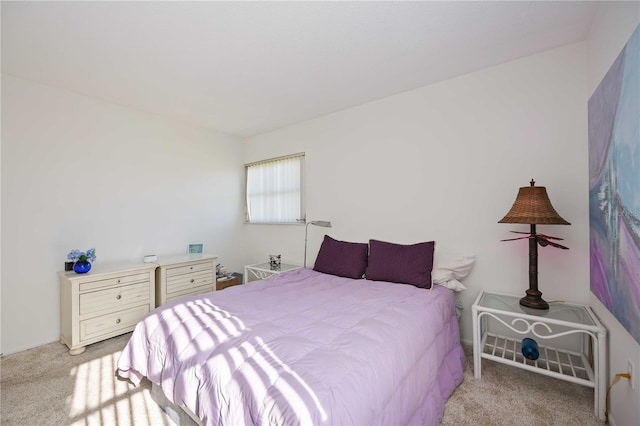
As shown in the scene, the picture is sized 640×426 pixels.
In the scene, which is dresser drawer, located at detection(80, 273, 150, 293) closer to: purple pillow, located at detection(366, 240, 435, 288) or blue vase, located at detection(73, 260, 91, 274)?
blue vase, located at detection(73, 260, 91, 274)

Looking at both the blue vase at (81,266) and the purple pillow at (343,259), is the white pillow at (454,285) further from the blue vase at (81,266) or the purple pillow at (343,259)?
the blue vase at (81,266)

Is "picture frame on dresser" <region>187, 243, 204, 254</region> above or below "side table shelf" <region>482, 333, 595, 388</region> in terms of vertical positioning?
above

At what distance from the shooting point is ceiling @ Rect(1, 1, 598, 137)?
1688 mm

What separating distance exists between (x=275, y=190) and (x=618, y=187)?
354 cm

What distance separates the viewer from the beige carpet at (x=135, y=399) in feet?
5.22

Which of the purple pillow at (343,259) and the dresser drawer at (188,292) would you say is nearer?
the purple pillow at (343,259)

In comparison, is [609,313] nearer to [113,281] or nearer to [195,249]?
[113,281]

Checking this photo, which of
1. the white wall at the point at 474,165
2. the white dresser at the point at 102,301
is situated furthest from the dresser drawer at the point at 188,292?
the white wall at the point at 474,165

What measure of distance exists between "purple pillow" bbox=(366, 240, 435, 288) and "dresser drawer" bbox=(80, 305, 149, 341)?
98.5 inches

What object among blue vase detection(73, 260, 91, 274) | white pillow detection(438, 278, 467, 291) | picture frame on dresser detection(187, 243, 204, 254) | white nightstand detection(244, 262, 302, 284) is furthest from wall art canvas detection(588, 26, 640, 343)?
picture frame on dresser detection(187, 243, 204, 254)

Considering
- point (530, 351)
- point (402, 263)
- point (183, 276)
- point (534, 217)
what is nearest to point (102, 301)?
point (183, 276)

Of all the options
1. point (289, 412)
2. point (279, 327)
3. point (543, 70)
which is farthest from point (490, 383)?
point (543, 70)

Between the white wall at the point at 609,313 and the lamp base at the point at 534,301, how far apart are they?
291mm

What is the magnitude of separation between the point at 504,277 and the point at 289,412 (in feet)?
7.20
